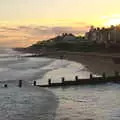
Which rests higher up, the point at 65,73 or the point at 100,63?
the point at 100,63

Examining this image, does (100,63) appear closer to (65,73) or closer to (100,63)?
(100,63)

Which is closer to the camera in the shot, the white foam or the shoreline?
the white foam

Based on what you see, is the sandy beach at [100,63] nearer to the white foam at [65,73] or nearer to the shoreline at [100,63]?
the shoreline at [100,63]

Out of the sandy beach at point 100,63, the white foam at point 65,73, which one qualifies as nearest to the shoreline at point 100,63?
the sandy beach at point 100,63

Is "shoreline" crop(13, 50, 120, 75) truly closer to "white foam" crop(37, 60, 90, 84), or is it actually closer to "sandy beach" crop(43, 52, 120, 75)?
"sandy beach" crop(43, 52, 120, 75)

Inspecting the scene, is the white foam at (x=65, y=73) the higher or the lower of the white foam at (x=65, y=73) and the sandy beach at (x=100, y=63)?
the lower

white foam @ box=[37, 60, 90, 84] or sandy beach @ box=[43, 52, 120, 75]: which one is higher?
sandy beach @ box=[43, 52, 120, 75]

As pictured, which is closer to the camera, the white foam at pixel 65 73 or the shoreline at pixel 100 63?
the white foam at pixel 65 73

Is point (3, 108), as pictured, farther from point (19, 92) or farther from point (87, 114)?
point (19, 92)

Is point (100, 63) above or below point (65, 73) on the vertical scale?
above

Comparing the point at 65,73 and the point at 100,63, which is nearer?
the point at 65,73

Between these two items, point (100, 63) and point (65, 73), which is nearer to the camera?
point (65, 73)

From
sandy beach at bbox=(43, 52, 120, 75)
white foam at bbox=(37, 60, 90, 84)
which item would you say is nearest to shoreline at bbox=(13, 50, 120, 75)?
sandy beach at bbox=(43, 52, 120, 75)

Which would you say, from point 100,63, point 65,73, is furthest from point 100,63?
point 65,73
